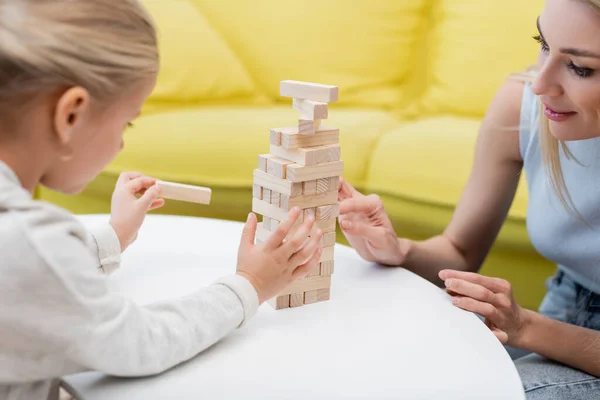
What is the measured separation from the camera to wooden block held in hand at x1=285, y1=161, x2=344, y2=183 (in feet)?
2.72

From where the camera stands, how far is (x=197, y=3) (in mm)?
2156

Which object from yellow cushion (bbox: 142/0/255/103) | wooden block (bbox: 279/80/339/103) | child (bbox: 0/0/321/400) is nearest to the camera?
child (bbox: 0/0/321/400)

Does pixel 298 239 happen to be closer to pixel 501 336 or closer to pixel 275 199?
pixel 275 199

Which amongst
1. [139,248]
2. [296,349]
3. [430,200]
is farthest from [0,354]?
[430,200]

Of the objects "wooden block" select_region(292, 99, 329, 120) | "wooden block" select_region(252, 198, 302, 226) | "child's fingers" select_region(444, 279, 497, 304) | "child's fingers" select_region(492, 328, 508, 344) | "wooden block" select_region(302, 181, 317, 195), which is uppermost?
"wooden block" select_region(292, 99, 329, 120)

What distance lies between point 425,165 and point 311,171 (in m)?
0.89

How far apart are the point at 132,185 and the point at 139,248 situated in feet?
0.33

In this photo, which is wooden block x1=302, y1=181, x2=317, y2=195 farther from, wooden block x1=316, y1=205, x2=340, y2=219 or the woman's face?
the woman's face

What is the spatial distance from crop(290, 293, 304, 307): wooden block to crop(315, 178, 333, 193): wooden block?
14 cm

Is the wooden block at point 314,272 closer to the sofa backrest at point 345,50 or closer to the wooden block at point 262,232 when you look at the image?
the wooden block at point 262,232

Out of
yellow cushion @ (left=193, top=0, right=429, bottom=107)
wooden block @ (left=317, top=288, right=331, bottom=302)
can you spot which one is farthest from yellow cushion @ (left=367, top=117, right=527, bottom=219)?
wooden block @ (left=317, top=288, right=331, bottom=302)

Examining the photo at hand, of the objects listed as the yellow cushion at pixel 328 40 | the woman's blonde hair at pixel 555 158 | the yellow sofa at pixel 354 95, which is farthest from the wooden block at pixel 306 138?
the yellow cushion at pixel 328 40

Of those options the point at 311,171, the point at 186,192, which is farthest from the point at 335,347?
the point at 186,192

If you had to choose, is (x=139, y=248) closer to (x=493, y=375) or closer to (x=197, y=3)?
(x=493, y=375)
